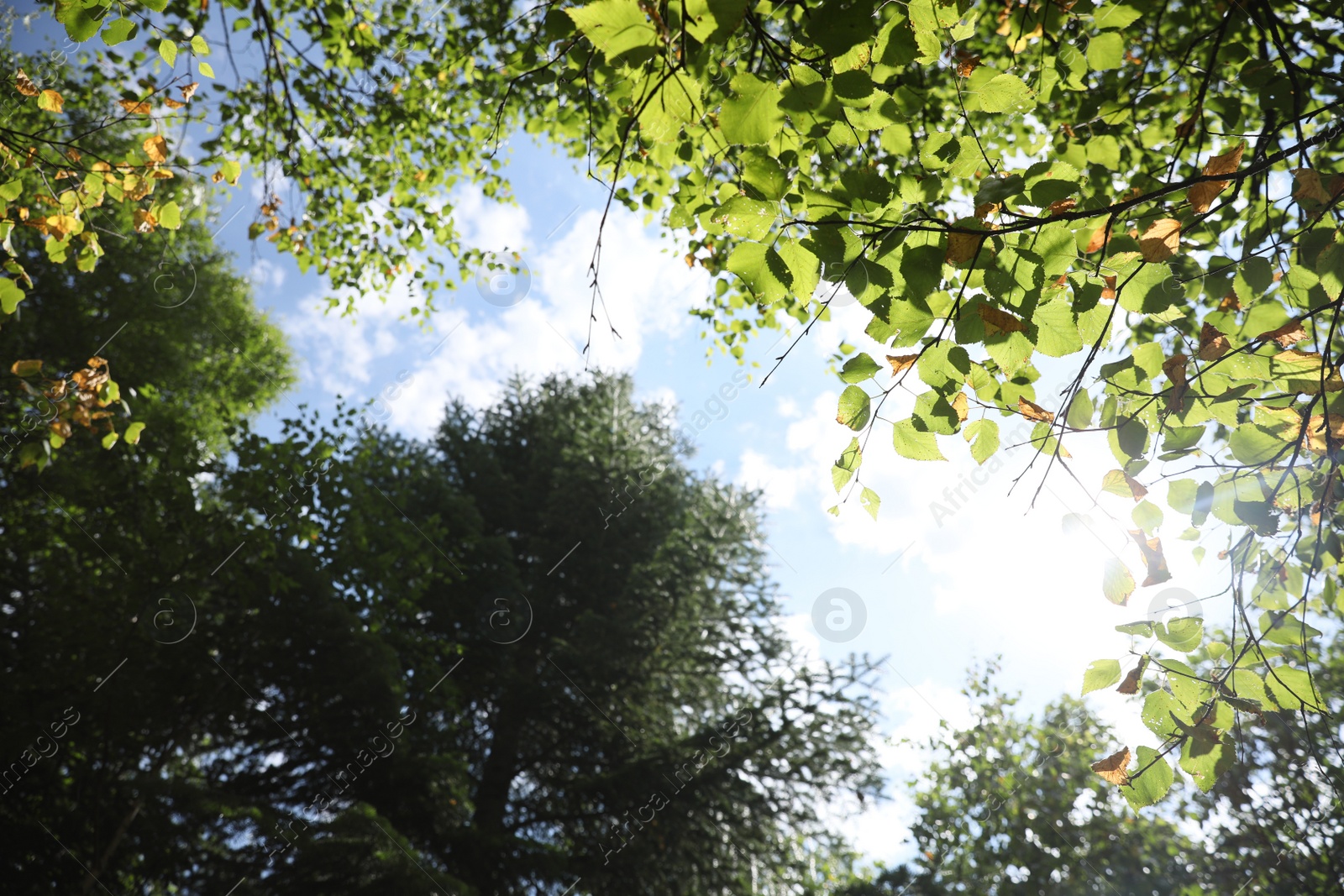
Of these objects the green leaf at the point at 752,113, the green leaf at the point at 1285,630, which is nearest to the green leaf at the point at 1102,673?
the green leaf at the point at 1285,630

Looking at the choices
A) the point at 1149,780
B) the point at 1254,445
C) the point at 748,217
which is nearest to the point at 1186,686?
the point at 1149,780

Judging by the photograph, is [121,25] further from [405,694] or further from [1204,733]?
[405,694]

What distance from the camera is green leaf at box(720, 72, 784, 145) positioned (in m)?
1.19

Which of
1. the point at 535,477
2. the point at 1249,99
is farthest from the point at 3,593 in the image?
the point at 1249,99

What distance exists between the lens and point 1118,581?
172 cm

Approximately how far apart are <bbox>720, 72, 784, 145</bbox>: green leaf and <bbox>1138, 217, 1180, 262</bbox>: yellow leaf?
91cm

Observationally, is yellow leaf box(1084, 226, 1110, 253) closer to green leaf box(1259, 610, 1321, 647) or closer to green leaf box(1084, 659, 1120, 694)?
green leaf box(1084, 659, 1120, 694)

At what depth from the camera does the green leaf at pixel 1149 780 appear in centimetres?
154

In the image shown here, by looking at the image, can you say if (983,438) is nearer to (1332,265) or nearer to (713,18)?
(1332,265)

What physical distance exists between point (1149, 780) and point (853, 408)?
1110 millimetres

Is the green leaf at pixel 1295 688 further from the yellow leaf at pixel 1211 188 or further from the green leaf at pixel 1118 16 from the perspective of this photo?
the green leaf at pixel 1118 16

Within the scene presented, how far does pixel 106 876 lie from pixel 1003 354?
9.80 metres

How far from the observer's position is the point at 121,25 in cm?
202

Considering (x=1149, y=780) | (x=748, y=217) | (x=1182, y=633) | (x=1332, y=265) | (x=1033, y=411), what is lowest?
(x=1149, y=780)
